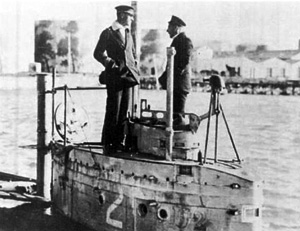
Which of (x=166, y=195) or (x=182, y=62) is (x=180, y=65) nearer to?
(x=182, y=62)

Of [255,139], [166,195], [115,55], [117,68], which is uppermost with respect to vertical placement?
[115,55]

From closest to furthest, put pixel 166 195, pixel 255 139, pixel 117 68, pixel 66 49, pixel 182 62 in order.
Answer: pixel 166 195 < pixel 182 62 < pixel 117 68 < pixel 66 49 < pixel 255 139

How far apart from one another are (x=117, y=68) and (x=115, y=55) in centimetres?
25

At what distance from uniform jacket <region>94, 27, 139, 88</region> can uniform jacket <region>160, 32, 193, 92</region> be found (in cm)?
96

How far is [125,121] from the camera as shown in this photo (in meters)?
8.27

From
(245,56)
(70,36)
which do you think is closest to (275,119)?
(245,56)

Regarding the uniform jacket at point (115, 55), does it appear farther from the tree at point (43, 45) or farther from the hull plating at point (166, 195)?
the tree at point (43, 45)

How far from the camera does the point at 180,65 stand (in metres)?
7.58

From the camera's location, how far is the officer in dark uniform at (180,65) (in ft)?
24.8

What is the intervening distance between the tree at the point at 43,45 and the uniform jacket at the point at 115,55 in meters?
3.65

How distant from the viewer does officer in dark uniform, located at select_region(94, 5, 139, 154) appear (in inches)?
318

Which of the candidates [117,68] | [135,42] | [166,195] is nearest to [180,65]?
[117,68]

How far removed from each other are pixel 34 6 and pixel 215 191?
5162 millimetres

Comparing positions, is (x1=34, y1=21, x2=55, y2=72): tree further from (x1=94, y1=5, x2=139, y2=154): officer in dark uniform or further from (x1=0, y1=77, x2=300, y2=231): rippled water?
(x1=94, y1=5, x2=139, y2=154): officer in dark uniform
